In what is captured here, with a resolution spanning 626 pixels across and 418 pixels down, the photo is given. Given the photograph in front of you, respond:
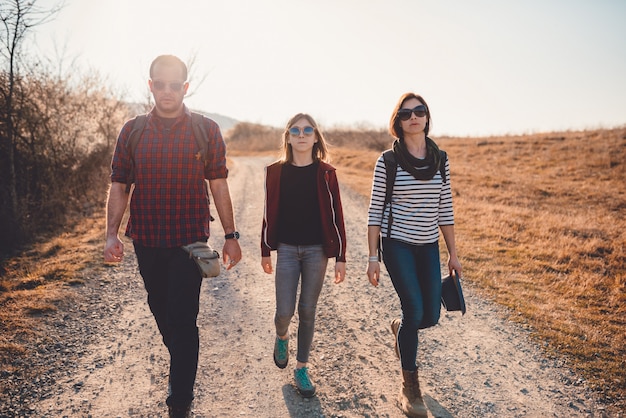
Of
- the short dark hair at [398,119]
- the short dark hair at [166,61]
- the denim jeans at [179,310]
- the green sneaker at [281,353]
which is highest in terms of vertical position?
the short dark hair at [166,61]

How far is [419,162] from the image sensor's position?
10.1 feet

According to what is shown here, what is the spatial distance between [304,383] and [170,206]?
69.4 inches

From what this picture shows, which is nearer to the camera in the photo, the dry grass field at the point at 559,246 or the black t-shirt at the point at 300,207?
the black t-shirt at the point at 300,207

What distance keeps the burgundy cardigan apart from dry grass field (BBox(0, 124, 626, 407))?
266 cm

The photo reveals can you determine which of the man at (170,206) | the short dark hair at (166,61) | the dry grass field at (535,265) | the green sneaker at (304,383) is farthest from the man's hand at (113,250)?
the dry grass field at (535,265)

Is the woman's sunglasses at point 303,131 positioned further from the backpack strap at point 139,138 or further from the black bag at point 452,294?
the black bag at point 452,294

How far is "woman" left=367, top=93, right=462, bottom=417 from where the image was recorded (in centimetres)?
302

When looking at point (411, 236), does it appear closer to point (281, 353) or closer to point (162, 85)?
point (281, 353)

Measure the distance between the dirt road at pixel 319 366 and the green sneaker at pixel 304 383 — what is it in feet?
0.24

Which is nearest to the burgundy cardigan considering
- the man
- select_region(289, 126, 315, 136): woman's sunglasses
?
select_region(289, 126, 315, 136): woman's sunglasses

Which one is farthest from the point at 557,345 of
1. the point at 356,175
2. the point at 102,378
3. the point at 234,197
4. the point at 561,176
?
the point at 561,176

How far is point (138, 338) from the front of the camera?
4.23 metres

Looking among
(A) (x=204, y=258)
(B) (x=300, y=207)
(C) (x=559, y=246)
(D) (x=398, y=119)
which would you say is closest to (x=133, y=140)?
(A) (x=204, y=258)

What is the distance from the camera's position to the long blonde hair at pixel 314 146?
125 inches
